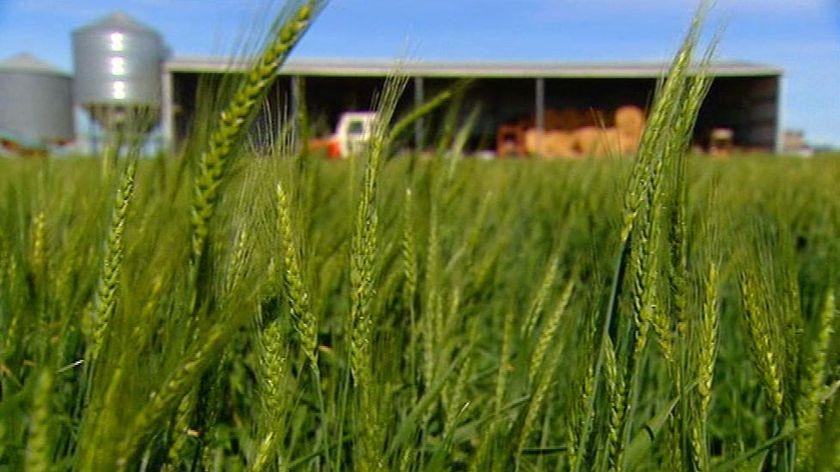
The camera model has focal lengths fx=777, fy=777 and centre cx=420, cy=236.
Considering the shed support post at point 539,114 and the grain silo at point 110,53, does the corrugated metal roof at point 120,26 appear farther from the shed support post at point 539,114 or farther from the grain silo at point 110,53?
the shed support post at point 539,114

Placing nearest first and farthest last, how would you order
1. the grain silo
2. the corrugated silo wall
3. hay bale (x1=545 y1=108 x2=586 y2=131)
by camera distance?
the grain silo → the corrugated silo wall → hay bale (x1=545 y1=108 x2=586 y2=131)

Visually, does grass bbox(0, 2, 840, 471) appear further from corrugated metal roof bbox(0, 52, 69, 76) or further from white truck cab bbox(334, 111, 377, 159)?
corrugated metal roof bbox(0, 52, 69, 76)

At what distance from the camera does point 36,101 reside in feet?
44.4

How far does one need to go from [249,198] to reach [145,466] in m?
0.19

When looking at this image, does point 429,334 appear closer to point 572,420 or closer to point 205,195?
point 572,420

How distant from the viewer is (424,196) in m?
1.03

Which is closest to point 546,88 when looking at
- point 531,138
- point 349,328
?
point 531,138

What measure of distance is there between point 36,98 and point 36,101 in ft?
0.24

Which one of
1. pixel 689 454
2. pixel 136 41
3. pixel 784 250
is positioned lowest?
pixel 689 454

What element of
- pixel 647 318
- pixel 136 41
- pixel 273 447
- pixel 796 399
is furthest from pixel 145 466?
pixel 136 41

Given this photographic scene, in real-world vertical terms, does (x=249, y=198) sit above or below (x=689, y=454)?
above

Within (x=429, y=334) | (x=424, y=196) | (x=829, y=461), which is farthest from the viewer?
(x=424, y=196)

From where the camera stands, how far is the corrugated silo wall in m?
13.0

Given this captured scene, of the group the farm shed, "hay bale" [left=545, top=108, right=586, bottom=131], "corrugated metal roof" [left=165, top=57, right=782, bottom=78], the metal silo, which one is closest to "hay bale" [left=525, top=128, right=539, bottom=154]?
the farm shed
